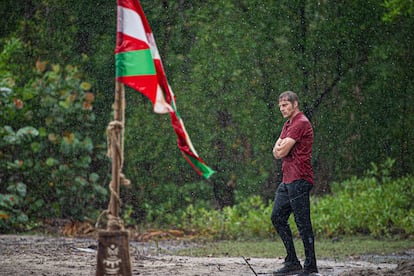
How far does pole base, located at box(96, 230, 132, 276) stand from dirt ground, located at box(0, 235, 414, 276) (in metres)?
1.85

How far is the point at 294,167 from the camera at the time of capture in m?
6.29

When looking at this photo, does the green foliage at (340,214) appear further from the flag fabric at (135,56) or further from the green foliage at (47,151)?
the flag fabric at (135,56)

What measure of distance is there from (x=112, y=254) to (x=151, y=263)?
333 centimetres

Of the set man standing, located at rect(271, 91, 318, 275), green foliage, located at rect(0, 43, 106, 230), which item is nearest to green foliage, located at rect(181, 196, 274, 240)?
green foliage, located at rect(0, 43, 106, 230)

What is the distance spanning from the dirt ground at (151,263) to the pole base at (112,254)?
6.07 ft

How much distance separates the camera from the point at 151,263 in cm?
735

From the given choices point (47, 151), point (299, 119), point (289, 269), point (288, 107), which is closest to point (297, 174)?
point (299, 119)

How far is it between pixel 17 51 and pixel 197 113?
3.38m

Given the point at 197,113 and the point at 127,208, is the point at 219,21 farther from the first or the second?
the point at 127,208

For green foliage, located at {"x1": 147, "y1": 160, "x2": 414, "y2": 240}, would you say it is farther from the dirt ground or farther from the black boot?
the black boot

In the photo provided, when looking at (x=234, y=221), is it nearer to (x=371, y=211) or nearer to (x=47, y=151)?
(x=371, y=211)

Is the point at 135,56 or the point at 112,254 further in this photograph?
the point at 135,56

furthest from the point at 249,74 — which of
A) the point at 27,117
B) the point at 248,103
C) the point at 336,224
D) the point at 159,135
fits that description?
the point at 27,117

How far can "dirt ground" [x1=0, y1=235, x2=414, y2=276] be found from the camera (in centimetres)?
642
